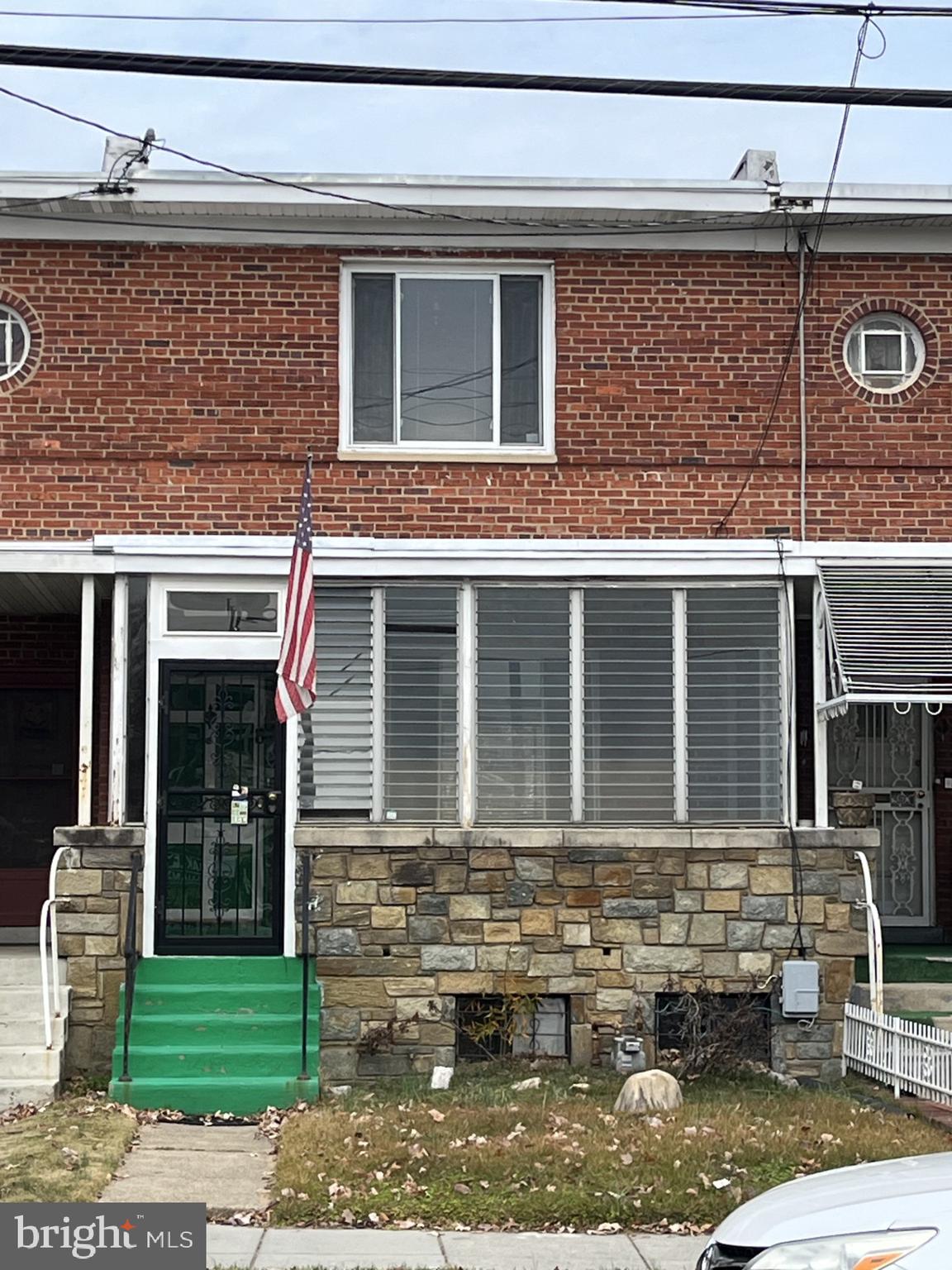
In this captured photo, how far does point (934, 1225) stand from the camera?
5.23 metres

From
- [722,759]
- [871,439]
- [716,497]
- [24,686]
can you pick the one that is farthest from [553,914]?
[24,686]

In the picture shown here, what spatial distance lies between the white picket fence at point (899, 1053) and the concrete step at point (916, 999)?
23cm

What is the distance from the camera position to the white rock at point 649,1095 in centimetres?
1041

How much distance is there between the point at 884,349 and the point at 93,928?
7.28 meters

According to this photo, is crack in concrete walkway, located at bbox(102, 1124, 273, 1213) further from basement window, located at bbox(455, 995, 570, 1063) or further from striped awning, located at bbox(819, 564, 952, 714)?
striped awning, located at bbox(819, 564, 952, 714)

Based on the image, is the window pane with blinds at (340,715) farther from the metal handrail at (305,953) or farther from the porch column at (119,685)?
the porch column at (119,685)

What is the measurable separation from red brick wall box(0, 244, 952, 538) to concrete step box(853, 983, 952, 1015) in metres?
3.38

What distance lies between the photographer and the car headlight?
521 cm

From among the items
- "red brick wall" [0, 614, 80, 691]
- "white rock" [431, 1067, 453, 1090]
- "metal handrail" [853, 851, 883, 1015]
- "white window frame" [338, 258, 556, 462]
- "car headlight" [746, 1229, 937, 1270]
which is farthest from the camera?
"red brick wall" [0, 614, 80, 691]

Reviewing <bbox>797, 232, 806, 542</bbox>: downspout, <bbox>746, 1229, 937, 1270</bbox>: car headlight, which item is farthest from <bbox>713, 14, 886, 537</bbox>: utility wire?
<bbox>746, 1229, 937, 1270</bbox>: car headlight

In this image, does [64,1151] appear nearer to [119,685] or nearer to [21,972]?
[21,972]

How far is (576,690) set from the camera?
41.8 ft

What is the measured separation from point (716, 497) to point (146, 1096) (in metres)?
5.93

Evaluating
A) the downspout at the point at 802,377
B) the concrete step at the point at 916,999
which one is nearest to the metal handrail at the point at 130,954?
the concrete step at the point at 916,999
